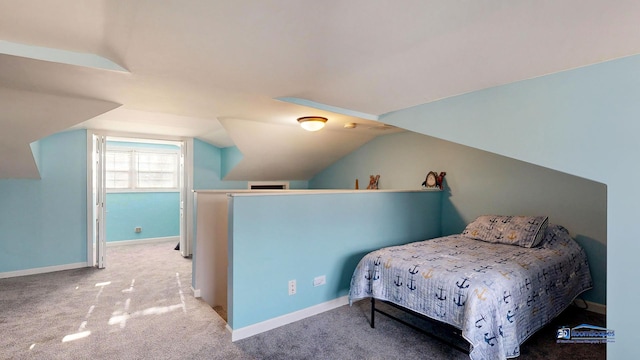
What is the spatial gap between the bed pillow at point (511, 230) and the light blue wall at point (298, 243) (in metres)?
0.89

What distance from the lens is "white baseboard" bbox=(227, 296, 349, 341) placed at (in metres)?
2.55

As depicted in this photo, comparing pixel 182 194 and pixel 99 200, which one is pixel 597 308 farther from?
pixel 99 200

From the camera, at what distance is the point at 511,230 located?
3.10m

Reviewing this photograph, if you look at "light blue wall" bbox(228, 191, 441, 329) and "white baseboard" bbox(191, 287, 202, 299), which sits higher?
"light blue wall" bbox(228, 191, 441, 329)

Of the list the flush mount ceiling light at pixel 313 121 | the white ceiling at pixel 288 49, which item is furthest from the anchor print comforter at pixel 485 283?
the flush mount ceiling light at pixel 313 121

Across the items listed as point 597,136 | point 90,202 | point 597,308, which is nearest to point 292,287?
point 597,136

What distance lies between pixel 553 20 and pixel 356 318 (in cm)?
267

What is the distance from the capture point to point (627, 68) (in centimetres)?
166

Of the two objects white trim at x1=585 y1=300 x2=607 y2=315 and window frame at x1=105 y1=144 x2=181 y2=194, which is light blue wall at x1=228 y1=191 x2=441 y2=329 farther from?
window frame at x1=105 y1=144 x2=181 y2=194

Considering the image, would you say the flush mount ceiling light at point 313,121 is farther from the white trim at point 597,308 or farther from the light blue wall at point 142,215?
the light blue wall at point 142,215

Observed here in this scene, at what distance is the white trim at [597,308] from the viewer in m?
3.02

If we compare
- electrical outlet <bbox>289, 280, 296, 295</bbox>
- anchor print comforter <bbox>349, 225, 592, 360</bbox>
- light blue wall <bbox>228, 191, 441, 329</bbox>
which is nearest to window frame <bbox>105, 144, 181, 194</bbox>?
light blue wall <bbox>228, 191, 441, 329</bbox>

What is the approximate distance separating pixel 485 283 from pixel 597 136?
3.60 feet

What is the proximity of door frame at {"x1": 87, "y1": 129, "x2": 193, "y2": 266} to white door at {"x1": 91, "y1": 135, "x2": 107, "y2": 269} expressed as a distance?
27 mm
